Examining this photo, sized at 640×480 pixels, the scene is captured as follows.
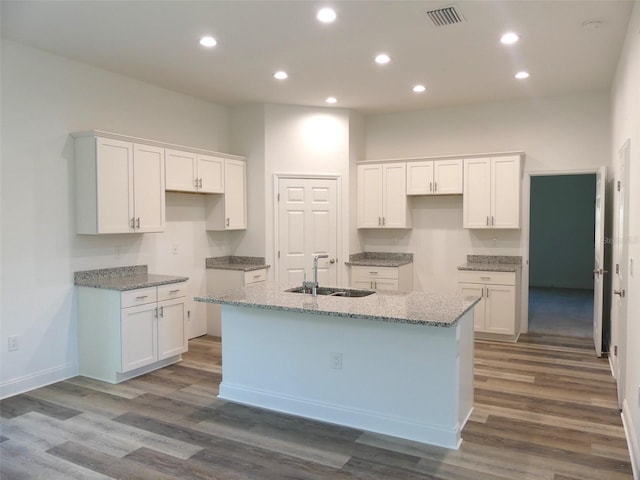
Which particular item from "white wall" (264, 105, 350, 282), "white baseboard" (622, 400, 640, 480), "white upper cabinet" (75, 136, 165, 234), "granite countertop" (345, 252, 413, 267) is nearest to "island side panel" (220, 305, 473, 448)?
"white baseboard" (622, 400, 640, 480)

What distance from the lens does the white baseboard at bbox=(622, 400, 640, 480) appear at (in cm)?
269

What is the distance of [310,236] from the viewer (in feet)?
20.8

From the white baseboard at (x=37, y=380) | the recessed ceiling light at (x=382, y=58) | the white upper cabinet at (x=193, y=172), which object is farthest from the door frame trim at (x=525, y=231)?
the white baseboard at (x=37, y=380)

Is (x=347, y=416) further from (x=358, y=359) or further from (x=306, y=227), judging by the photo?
(x=306, y=227)

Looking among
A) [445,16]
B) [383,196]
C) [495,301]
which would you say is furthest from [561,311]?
[445,16]

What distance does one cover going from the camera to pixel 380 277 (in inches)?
247

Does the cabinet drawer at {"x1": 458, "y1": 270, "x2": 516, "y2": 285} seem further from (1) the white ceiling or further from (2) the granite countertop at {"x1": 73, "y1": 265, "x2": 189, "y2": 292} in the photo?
(2) the granite countertop at {"x1": 73, "y1": 265, "x2": 189, "y2": 292}

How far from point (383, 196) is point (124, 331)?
3.71m

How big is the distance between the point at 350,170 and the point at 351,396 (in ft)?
12.1

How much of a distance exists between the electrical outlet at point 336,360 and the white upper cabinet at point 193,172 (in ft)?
9.08

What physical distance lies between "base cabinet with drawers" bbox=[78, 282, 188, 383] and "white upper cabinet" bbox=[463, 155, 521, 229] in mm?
3649

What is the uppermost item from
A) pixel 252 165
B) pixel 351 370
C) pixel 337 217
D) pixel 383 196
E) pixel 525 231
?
pixel 252 165

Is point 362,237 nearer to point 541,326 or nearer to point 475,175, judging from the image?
point 475,175

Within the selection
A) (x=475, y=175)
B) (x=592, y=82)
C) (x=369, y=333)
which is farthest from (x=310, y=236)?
(x=592, y=82)
